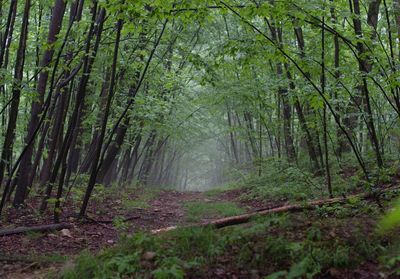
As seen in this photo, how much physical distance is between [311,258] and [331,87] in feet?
15.5

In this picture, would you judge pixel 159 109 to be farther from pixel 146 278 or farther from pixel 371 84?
pixel 146 278

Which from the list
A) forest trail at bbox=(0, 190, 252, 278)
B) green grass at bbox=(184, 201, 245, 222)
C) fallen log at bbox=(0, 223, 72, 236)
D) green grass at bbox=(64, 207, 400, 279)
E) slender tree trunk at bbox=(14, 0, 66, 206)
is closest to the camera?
green grass at bbox=(64, 207, 400, 279)

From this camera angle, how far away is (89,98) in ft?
38.1

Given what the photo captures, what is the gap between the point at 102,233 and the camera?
7.05 m

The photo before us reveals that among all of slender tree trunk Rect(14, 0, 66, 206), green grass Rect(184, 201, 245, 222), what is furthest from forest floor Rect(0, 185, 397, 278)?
slender tree trunk Rect(14, 0, 66, 206)

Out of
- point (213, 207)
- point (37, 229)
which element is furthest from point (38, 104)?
point (213, 207)

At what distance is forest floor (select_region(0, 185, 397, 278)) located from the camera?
3880 mm

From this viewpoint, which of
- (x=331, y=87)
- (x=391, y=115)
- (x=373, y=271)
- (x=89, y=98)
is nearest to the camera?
(x=373, y=271)

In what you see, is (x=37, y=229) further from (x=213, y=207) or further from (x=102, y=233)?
(x=213, y=207)

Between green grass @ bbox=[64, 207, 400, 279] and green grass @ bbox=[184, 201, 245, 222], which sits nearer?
green grass @ bbox=[64, 207, 400, 279]

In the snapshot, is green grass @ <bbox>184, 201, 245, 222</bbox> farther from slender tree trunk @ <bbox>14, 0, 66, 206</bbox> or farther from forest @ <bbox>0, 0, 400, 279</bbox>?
slender tree trunk @ <bbox>14, 0, 66, 206</bbox>

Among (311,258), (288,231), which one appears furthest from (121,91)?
(311,258)

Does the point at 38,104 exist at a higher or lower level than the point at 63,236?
higher

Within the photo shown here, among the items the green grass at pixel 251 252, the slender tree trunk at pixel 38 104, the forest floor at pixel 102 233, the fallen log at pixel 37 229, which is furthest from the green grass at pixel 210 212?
the green grass at pixel 251 252
